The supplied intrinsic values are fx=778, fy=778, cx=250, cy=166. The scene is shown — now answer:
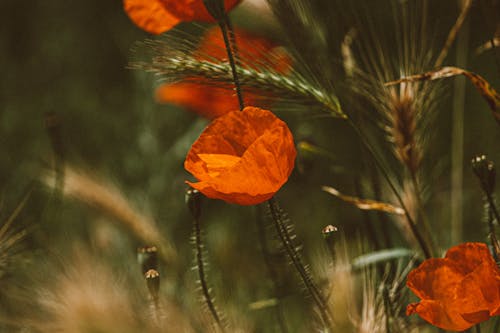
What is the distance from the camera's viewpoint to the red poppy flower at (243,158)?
0.65 meters

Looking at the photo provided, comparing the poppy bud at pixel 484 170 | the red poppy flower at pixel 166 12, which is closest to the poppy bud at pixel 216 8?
the red poppy flower at pixel 166 12

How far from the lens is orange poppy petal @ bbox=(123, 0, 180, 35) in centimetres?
86

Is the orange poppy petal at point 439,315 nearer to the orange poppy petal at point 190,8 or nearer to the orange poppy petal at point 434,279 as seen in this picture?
the orange poppy petal at point 434,279

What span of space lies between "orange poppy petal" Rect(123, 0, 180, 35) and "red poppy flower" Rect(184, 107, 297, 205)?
202 mm

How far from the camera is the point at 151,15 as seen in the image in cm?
88

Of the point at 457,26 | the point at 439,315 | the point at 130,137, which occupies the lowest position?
the point at 439,315

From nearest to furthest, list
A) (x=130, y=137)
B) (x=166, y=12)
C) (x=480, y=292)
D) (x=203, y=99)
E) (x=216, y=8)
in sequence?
(x=480, y=292) < (x=216, y=8) < (x=166, y=12) < (x=203, y=99) < (x=130, y=137)

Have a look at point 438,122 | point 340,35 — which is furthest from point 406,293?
point 438,122

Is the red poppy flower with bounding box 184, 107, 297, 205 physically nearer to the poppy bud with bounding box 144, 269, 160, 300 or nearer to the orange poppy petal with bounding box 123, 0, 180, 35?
the poppy bud with bounding box 144, 269, 160, 300

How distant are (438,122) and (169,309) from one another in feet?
3.41

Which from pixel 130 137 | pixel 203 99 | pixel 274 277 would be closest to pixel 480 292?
pixel 274 277

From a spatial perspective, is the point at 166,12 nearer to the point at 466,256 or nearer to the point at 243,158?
the point at 243,158

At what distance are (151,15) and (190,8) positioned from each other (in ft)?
0.24

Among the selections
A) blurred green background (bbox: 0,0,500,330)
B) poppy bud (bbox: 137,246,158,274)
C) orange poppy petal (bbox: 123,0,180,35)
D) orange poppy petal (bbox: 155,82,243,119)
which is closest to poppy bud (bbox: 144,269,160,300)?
poppy bud (bbox: 137,246,158,274)
